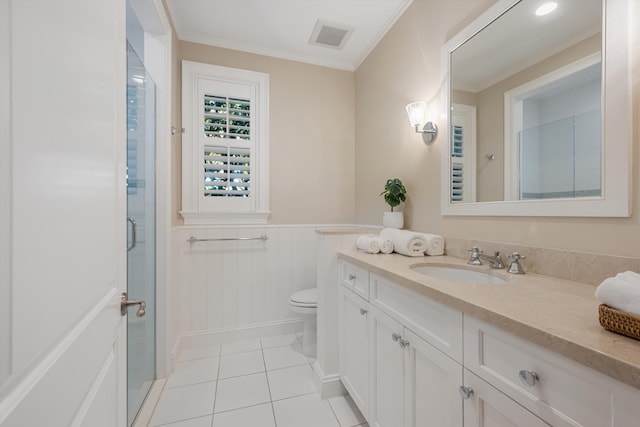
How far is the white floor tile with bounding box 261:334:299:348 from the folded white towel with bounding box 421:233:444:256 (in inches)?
58.1

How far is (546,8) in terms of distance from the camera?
1125 millimetres

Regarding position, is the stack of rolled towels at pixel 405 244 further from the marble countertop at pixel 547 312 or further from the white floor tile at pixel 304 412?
the white floor tile at pixel 304 412

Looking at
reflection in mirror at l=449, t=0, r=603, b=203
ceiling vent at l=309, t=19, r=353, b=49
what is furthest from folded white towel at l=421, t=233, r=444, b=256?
ceiling vent at l=309, t=19, r=353, b=49

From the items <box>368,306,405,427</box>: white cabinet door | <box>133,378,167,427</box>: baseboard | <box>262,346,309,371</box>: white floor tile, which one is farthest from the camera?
<box>262,346,309,371</box>: white floor tile

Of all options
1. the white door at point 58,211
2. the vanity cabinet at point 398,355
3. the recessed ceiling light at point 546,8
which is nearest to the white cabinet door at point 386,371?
the vanity cabinet at point 398,355

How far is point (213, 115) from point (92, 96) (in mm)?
1900

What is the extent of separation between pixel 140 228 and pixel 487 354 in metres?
1.78

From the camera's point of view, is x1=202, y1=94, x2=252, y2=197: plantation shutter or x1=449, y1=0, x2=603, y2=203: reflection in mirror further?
x1=202, y1=94, x2=252, y2=197: plantation shutter

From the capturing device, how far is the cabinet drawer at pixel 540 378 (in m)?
0.51

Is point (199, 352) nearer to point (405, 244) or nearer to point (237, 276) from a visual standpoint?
point (237, 276)

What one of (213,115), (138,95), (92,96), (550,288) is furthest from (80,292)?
(213,115)

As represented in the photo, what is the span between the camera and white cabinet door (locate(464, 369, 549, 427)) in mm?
626

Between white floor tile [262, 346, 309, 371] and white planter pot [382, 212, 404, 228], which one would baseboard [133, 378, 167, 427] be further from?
white planter pot [382, 212, 404, 228]

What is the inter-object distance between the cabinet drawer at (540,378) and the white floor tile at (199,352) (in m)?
2.04
